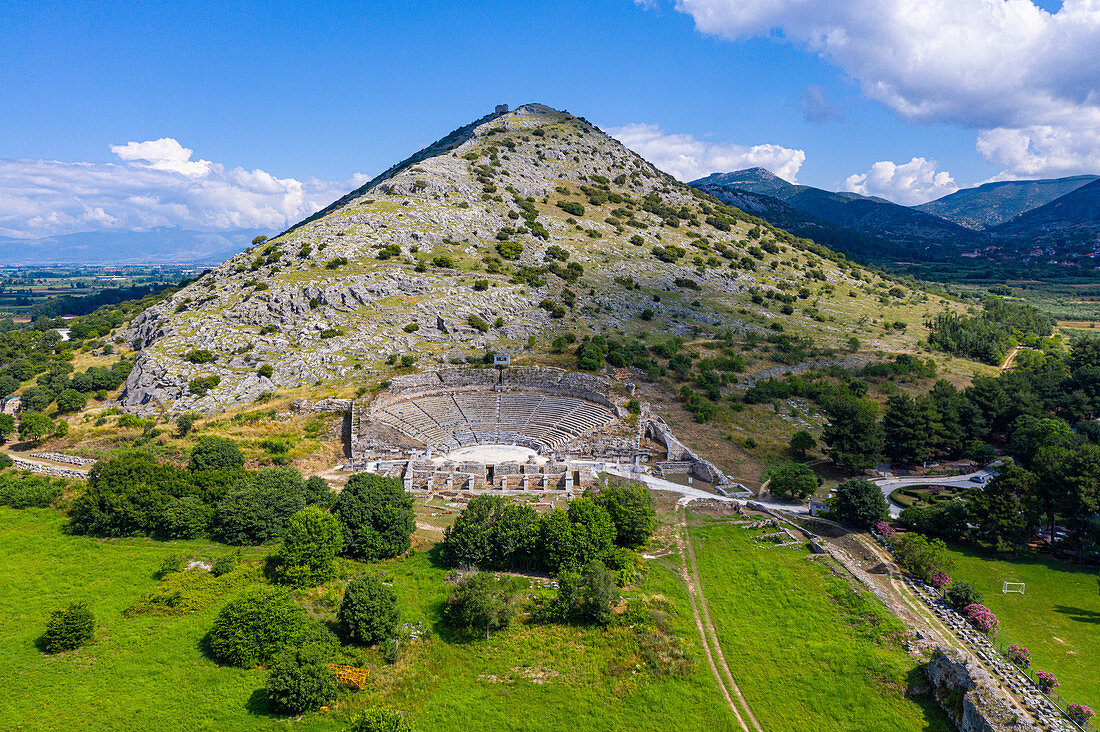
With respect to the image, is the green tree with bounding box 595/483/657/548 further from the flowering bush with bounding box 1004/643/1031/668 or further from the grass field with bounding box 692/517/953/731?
the flowering bush with bounding box 1004/643/1031/668

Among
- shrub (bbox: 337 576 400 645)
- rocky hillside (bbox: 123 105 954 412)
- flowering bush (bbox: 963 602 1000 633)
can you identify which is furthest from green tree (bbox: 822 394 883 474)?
shrub (bbox: 337 576 400 645)

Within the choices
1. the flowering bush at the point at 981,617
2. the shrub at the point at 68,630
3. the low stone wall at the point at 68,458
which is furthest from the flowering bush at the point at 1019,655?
the low stone wall at the point at 68,458

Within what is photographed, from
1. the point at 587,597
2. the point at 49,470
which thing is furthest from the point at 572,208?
the point at 587,597

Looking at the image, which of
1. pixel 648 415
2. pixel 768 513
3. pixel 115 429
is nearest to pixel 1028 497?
pixel 768 513

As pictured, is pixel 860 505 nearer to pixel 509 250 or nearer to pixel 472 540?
pixel 472 540

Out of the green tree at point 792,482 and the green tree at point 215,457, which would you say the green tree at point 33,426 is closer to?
the green tree at point 215,457
